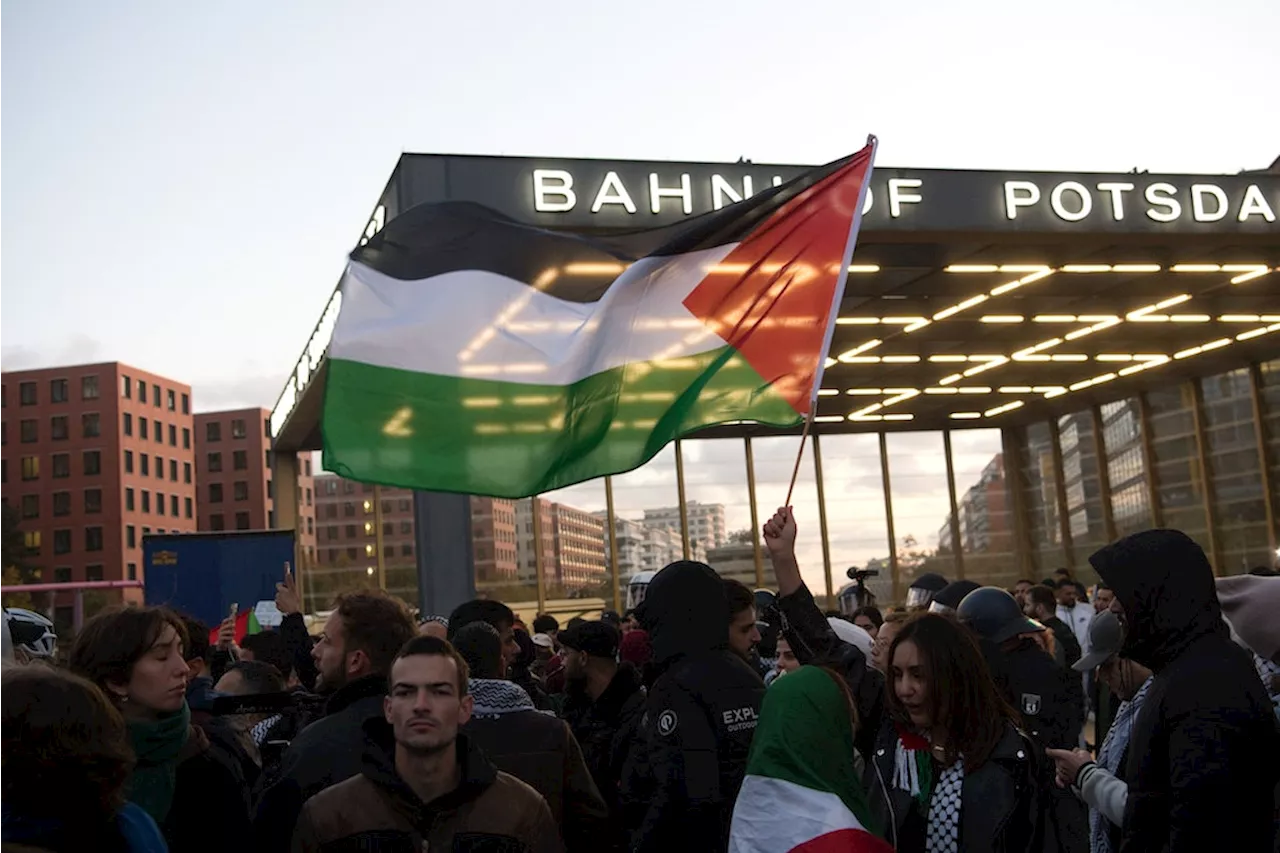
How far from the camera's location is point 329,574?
24.6 metres

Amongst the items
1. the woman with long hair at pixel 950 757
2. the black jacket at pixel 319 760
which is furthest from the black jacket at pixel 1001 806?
the black jacket at pixel 319 760

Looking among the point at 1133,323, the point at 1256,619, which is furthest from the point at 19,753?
the point at 1133,323

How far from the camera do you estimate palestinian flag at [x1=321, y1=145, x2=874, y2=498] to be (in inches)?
275

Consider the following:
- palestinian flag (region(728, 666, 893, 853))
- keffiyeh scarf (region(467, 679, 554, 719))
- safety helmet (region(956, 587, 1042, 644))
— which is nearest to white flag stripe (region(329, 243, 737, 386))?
safety helmet (region(956, 587, 1042, 644))

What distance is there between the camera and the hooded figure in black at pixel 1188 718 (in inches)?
145

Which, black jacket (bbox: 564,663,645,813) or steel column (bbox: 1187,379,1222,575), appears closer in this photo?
black jacket (bbox: 564,663,645,813)

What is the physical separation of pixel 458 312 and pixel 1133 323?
16156 millimetres

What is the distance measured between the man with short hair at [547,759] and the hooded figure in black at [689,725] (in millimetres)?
230

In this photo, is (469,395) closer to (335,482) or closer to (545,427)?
(545,427)

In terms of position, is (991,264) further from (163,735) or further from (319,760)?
(163,735)

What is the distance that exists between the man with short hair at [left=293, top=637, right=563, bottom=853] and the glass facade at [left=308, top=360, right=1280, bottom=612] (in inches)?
734

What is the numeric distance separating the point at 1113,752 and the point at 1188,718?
5.22ft

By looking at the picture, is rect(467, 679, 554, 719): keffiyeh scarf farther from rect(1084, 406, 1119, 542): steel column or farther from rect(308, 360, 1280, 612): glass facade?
rect(1084, 406, 1119, 542): steel column

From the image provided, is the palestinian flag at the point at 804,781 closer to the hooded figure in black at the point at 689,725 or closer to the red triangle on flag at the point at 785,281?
the hooded figure in black at the point at 689,725
